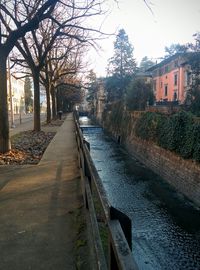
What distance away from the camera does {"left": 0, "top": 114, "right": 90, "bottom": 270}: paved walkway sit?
13.1 feet

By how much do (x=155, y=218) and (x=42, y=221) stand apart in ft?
24.4

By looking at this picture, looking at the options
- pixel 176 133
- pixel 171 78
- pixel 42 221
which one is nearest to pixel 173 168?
pixel 176 133

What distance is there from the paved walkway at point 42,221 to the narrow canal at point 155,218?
86.9 inches

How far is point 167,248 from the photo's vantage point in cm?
956

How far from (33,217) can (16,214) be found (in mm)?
353

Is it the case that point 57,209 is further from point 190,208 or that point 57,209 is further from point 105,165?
point 105,165

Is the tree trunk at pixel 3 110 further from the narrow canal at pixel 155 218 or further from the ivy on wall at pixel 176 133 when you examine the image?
the ivy on wall at pixel 176 133

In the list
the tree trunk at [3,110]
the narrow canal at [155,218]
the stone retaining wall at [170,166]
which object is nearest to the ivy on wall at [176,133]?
the stone retaining wall at [170,166]

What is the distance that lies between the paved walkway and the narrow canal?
2.21 meters

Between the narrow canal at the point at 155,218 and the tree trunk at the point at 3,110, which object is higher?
the tree trunk at the point at 3,110

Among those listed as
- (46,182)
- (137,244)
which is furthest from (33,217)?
(137,244)

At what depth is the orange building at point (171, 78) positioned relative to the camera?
46866 millimetres

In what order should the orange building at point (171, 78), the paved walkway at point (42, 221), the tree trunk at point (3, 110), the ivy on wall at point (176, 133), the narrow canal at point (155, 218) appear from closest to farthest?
the paved walkway at point (42, 221) < the narrow canal at point (155, 218) < the tree trunk at point (3, 110) < the ivy on wall at point (176, 133) < the orange building at point (171, 78)

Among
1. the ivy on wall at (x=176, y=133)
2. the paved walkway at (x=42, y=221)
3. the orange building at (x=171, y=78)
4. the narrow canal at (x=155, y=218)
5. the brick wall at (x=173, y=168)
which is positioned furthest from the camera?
the orange building at (x=171, y=78)
